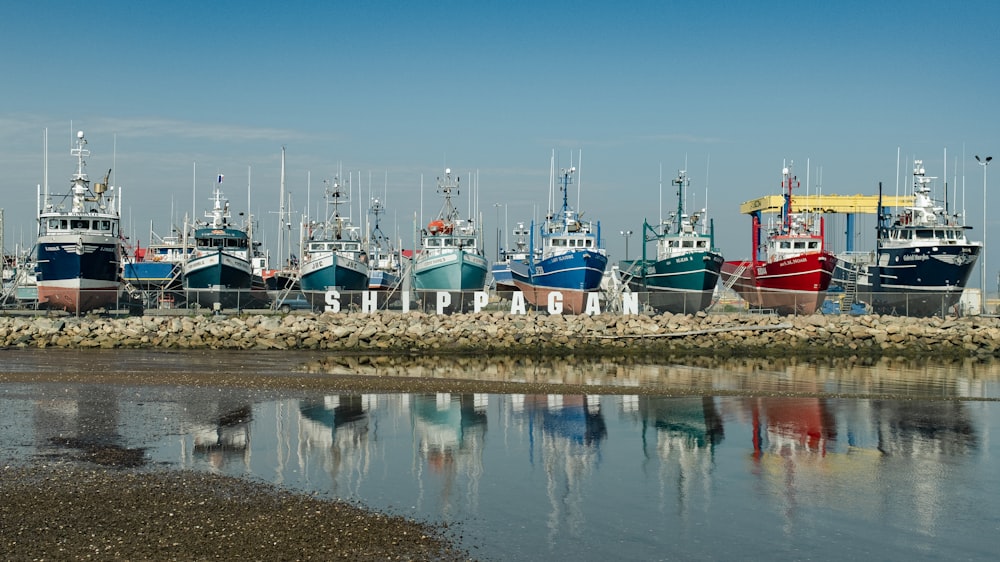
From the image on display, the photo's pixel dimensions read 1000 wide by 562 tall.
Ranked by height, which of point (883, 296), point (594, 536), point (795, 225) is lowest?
point (594, 536)

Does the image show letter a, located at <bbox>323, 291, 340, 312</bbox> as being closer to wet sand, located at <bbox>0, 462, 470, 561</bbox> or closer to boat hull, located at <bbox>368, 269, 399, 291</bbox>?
boat hull, located at <bbox>368, 269, 399, 291</bbox>

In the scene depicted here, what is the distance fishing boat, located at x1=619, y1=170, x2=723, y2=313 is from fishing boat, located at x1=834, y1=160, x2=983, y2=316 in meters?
8.64

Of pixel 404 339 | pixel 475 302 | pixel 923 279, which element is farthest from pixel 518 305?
pixel 923 279

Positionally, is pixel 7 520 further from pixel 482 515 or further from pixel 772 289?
pixel 772 289

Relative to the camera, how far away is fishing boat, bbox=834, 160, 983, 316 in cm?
5494

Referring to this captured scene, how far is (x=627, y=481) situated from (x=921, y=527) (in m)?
4.39

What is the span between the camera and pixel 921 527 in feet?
42.9

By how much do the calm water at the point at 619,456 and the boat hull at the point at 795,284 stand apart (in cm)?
2720

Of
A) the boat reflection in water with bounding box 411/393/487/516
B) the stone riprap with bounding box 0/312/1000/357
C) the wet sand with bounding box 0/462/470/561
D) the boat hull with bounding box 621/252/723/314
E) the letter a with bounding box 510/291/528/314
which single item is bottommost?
the wet sand with bounding box 0/462/470/561

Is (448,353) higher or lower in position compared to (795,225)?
lower

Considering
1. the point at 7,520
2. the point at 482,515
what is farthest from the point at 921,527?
the point at 7,520

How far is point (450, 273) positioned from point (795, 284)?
1974 cm

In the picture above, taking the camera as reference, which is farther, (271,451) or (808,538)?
(271,451)

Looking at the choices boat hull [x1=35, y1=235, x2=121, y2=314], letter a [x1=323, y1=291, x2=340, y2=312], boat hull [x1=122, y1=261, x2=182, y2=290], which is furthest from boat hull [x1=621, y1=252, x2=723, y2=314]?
boat hull [x1=122, y1=261, x2=182, y2=290]
